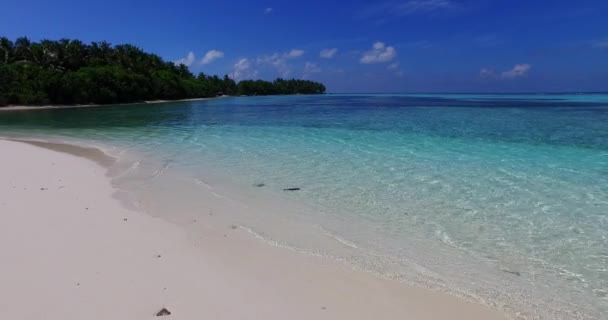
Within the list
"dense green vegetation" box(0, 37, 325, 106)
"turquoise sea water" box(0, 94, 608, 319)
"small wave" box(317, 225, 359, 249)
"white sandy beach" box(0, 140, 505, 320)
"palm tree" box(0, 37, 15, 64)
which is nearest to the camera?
"white sandy beach" box(0, 140, 505, 320)

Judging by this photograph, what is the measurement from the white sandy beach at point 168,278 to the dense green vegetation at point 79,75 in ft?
192

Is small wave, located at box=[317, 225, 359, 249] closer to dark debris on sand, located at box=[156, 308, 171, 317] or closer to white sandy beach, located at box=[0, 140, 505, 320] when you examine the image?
white sandy beach, located at box=[0, 140, 505, 320]

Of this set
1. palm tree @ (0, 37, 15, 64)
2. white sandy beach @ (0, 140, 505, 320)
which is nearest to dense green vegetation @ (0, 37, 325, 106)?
palm tree @ (0, 37, 15, 64)

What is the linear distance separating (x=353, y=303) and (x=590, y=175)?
8363mm

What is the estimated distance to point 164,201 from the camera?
7.32 meters

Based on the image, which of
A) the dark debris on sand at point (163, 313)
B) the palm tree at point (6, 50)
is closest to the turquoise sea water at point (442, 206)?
the dark debris on sand at point (163, 313)

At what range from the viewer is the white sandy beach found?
3.56 m

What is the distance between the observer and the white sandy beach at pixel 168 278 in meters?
3.56

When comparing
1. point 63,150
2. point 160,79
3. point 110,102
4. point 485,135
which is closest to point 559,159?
point 485,135

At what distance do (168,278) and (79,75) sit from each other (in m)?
65.3

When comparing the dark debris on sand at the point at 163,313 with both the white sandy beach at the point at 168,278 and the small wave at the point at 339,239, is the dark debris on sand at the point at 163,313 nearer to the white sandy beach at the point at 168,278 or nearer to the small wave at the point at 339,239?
the white sandy beach at the point at 168,278

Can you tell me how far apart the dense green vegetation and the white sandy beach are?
58.5 meters

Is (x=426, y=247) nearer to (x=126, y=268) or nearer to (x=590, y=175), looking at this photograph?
(x=126, y=268)

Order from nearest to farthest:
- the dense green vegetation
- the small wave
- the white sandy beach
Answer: the white sandy beach < the small wave < the dense green vegetation
